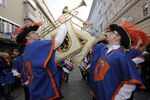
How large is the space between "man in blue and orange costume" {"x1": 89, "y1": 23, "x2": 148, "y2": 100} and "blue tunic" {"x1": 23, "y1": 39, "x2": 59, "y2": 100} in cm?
69

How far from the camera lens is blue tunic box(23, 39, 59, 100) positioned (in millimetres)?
1812

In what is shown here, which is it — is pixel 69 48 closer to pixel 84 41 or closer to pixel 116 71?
pixel 84 41

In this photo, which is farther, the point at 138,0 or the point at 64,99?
the point at 138,0

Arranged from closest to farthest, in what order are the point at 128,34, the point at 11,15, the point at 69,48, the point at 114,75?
the point at 114,75, the point at 128,34, the point at 69,48, the point at 11,15

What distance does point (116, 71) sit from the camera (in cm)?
175

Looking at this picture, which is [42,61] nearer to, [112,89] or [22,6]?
[112,89]

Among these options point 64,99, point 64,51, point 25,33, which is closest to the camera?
point 25,33

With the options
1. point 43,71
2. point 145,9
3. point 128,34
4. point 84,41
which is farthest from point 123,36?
point 145,9

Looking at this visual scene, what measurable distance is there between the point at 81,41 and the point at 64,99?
245 centimetres

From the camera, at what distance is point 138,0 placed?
13188mm

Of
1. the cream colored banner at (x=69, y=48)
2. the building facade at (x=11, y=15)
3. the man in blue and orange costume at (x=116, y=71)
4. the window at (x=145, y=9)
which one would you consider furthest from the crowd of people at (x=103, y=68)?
the window at (x=145, y=9)

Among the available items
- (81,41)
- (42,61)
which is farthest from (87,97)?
(42,61)

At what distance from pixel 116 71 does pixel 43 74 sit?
1051 millimetres

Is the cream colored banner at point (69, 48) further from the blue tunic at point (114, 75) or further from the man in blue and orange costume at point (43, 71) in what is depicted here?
the blue tunic at point (114, 75)
